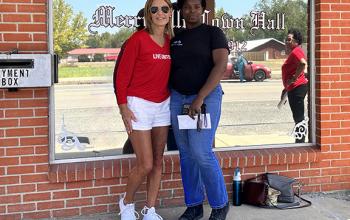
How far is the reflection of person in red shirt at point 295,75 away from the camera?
4.99 m

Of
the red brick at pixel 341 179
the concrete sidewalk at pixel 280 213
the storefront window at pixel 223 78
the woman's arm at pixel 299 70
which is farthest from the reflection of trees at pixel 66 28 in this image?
the red brick at pixel 341 179

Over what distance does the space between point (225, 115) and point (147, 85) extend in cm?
135

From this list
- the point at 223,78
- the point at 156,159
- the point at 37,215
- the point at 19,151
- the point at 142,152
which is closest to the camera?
the point at 142,152

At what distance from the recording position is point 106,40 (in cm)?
447

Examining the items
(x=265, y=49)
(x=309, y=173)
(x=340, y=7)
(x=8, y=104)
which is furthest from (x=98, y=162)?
→ (x=340, y=7)

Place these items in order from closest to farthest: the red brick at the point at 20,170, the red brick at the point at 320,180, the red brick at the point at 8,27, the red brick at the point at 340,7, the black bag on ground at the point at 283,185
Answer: the red brick at the point at 8,27 < the red brick at the point at 20,170 < the black bag on ground at the point at 283,185 < the red brick at the point at 340,7 < the red brick at the point at 320,180

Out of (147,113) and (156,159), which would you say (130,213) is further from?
(147,113)

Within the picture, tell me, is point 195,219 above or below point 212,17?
below

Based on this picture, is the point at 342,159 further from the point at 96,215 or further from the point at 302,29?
the point at 96,215

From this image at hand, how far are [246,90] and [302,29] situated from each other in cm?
88

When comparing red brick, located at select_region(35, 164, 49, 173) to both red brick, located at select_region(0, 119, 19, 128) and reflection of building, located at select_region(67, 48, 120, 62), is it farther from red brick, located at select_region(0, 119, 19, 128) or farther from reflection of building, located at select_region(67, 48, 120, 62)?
reflection of building, located at select_region(67, 48, 120, 62)

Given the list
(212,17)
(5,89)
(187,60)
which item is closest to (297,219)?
(187,60)

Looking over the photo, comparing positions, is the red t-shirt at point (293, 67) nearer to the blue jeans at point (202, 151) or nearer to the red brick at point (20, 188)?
the blue jeans at point (202, 151)

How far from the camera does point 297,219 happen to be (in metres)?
4.26
